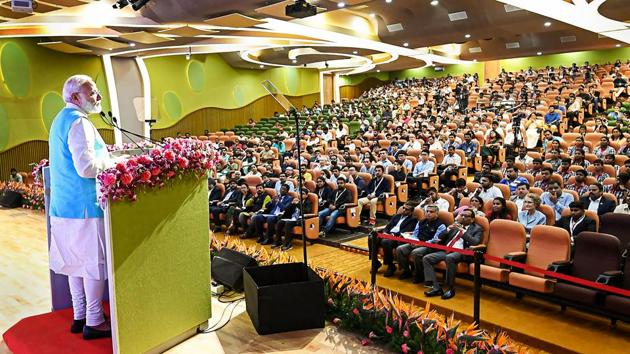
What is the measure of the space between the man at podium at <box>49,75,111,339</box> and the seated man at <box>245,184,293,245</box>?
12.9 feet

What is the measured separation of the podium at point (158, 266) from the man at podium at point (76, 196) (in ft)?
0.55

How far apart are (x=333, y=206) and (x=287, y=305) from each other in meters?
3.66

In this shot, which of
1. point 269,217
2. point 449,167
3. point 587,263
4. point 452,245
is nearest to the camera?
point 587,263

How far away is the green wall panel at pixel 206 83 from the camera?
1652 cm

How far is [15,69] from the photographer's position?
39.6 feet

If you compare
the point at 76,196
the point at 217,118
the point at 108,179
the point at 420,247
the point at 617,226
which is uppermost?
the point at 217,118

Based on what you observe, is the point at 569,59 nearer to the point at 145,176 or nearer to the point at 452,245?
the point at 452,245

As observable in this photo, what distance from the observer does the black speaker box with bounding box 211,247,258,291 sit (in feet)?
12.2

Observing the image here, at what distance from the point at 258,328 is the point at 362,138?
955cm

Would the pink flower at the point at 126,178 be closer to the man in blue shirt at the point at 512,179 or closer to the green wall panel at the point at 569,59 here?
the man in blue shirt at the point at 512,179

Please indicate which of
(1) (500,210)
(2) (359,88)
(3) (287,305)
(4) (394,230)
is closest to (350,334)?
(3) (287,305)

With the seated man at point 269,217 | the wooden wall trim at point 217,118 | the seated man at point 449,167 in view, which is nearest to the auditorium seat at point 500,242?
the seated man at point 269,217

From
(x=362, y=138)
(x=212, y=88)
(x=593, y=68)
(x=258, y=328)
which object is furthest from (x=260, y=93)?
(x=258, y=328)

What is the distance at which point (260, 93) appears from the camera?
68.2 feet
